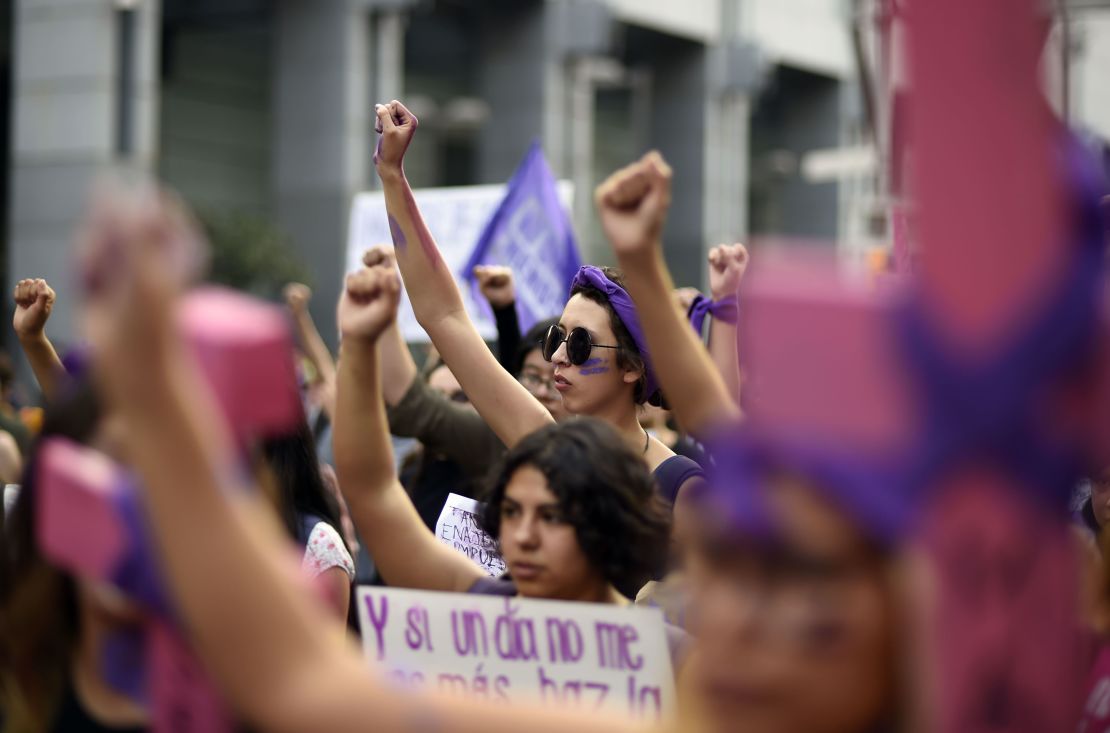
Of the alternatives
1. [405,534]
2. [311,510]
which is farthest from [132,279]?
[311,510]

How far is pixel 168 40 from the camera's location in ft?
85.4

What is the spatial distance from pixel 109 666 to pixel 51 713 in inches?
9.3

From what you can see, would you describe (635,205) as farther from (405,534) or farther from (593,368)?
(593,368)

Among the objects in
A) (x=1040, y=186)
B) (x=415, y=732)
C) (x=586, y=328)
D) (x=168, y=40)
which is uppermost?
(x=168, y=40)

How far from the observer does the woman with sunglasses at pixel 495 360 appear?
365cm

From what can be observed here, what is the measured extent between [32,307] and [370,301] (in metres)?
1.84

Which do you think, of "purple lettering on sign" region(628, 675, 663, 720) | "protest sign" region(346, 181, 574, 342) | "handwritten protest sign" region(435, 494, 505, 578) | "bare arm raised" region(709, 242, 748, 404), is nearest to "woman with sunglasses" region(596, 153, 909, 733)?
"purple lettering on sign" region(628, 675, 663, 720)

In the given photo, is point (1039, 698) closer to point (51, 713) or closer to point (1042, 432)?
point (1042, 432)

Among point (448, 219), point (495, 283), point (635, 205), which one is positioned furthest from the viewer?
point (448, 219)

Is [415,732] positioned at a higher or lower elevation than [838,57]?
lower

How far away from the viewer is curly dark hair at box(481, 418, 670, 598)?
→ 10.00 ft

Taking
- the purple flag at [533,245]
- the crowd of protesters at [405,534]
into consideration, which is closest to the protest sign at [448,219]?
the purple flag at [533,245]

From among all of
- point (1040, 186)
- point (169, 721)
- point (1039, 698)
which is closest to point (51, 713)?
point (169, 721)

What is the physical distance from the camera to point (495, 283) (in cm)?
533
